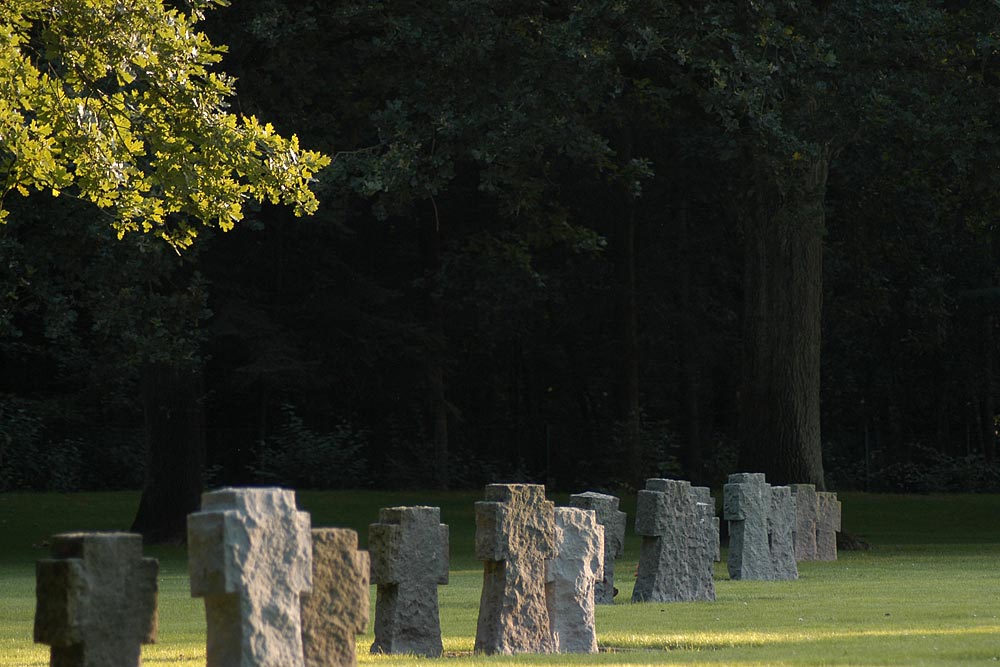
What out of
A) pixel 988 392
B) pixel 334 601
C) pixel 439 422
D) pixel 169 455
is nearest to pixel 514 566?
pixel 334 601

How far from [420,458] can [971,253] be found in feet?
51.9

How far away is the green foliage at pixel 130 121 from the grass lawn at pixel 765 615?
3.84 m

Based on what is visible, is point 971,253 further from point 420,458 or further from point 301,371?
point 301,371

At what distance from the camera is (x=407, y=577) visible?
12.1m

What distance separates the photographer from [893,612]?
1478 centimetres

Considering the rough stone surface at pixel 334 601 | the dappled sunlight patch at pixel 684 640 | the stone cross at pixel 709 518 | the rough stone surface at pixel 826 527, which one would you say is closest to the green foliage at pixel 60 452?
the rough stone surface at pixel 826 527

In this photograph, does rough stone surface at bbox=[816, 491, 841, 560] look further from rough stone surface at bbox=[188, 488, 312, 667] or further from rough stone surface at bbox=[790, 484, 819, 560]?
rough stone surface at bbox=[188, 488, 312, 667]

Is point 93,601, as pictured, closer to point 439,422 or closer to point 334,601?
point 334,601

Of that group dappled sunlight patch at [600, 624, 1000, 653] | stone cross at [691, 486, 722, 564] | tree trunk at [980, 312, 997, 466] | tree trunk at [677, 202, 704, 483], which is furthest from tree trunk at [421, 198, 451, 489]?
dappled sunlight patch at [600, 624, 1000, 653]

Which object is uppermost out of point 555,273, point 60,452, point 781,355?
point 555,273

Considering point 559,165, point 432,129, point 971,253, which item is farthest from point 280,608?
point 971,253

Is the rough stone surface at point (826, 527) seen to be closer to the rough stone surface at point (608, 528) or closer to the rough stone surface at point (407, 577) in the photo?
the rough stone surface at point (608, 528)

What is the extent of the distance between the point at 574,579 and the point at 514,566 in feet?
2.98

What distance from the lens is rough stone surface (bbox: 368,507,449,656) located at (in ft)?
39.5
